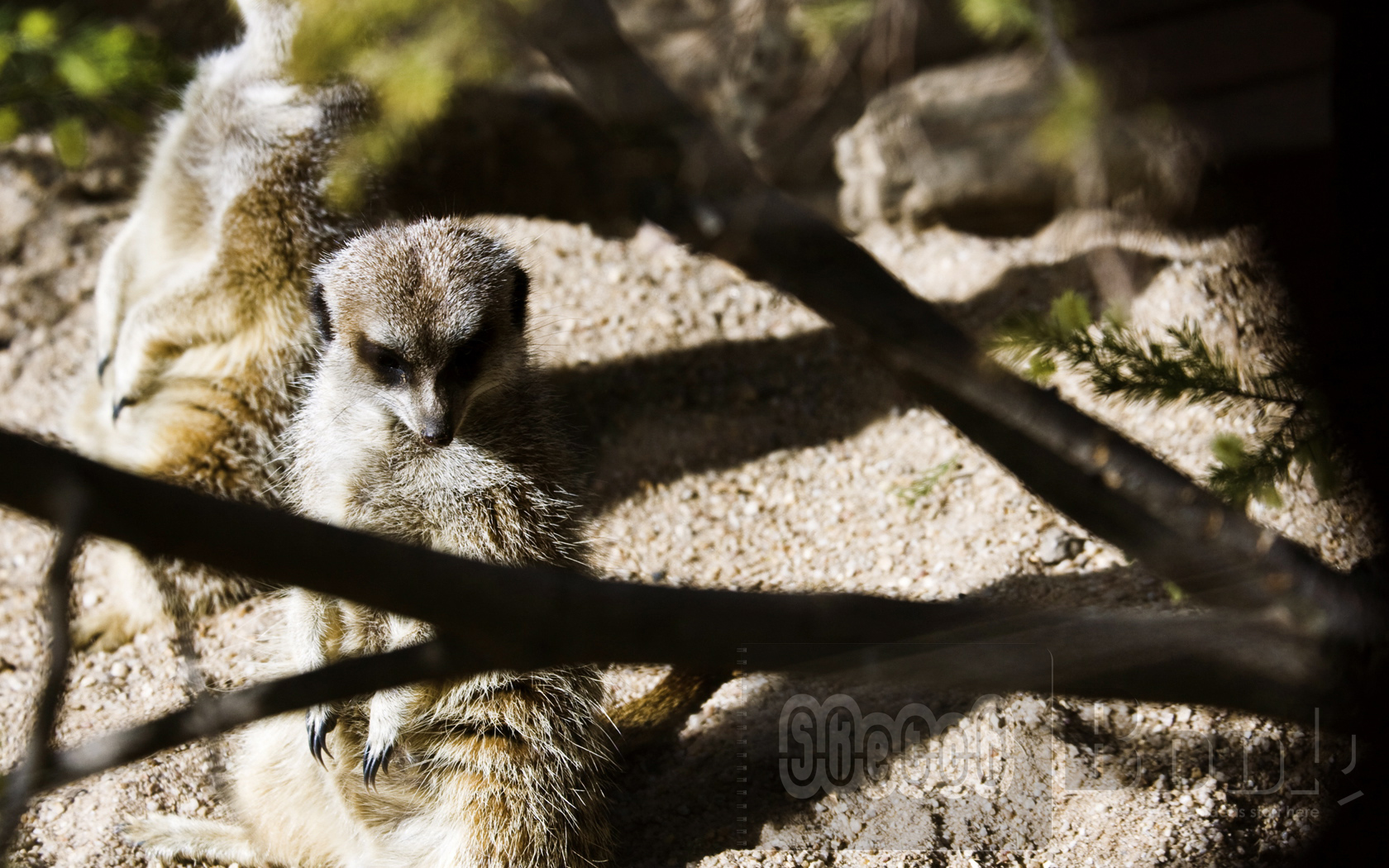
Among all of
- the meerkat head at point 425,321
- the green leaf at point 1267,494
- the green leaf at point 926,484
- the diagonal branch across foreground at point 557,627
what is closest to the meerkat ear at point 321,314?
the meerkat head at point 425,321

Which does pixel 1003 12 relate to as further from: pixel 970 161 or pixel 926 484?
pixel 970 161

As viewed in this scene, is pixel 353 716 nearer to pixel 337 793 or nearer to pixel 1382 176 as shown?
pixel 337 793

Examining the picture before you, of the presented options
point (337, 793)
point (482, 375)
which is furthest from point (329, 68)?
point (337, 793)

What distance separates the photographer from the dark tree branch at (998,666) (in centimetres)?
72

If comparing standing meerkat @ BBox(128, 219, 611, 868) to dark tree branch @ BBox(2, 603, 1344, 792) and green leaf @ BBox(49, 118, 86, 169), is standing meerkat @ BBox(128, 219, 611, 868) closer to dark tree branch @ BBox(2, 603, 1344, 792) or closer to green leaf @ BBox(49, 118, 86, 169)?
green leaf @ BBox(49, 118, 86, 169)

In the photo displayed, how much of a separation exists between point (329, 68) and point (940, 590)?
5.68 ft

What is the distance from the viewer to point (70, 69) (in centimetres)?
145

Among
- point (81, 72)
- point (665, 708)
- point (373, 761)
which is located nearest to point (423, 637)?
point (373, 761)

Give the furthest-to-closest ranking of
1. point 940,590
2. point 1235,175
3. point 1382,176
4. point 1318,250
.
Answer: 1. point 1235,175
2. point 940,590
3. point 1318,250
4. point 1382,176

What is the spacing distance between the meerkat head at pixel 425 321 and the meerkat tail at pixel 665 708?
0.69 metres

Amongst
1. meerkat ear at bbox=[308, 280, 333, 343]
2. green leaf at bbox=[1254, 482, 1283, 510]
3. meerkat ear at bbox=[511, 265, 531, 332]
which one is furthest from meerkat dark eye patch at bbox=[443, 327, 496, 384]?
green leaf at bbox=[1254, 482, 1283, 510]

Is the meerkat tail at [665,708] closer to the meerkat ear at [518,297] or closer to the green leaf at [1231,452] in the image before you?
the meerkat ear at [518,297]

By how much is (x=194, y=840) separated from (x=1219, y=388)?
1828 millimetres

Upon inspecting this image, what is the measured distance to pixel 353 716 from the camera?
171 centimetres
